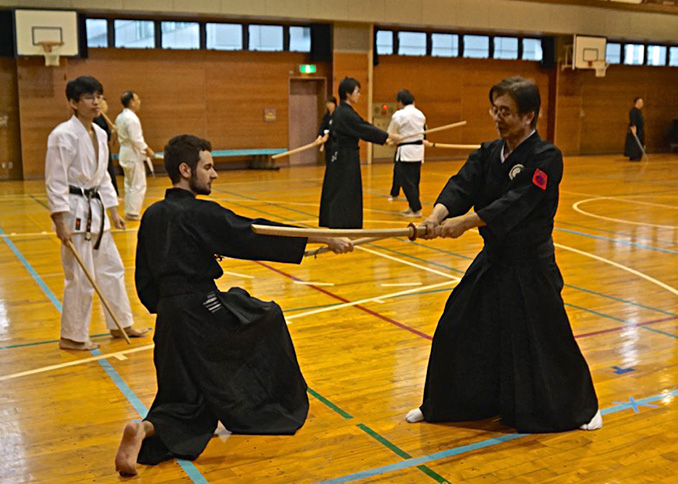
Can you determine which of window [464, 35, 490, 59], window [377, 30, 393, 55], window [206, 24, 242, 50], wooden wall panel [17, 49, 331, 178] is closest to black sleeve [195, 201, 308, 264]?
wooden wall panel [17, 49, 331, 178]

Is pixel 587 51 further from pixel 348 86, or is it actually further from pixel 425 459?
pixel 425 459

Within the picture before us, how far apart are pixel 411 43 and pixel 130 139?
12.1m

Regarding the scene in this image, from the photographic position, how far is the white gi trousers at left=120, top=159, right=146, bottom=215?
11.2m

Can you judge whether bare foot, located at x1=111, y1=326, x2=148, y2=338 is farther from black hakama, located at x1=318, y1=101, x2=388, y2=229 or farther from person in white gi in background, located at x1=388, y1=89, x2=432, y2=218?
person in white gi in background, located at x1=388, y1=89, x2=432, y2=218

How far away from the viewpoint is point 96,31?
17.5m

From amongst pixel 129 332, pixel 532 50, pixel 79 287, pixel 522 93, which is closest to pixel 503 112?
pixel 522 93

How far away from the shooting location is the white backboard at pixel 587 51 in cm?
2289

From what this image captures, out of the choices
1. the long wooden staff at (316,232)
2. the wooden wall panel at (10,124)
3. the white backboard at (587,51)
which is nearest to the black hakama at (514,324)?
the long wooden staff at (316,232)

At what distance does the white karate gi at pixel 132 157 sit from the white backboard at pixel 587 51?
15.8 metres

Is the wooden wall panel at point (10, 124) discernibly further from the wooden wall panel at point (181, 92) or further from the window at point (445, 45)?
the window at point (445, 45)

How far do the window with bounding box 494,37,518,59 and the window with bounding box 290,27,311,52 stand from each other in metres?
6.01

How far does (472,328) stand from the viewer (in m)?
4.09

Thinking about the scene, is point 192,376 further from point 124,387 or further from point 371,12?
point 371,12

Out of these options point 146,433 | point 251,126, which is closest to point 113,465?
point 146,433
